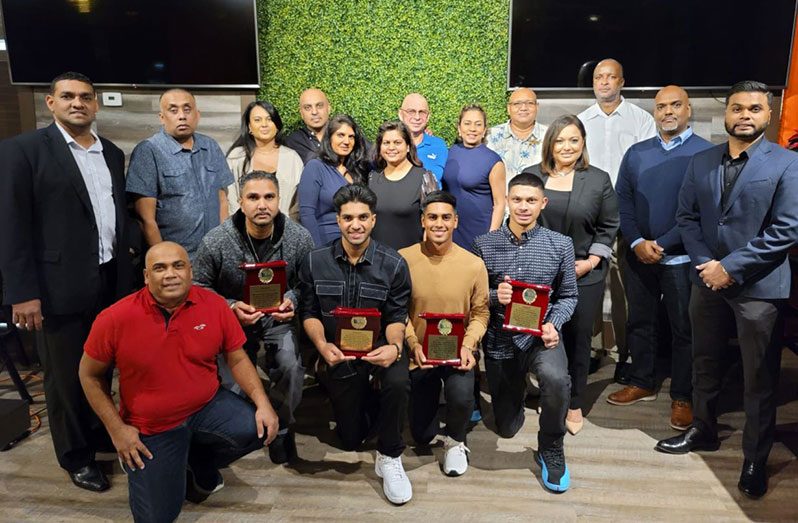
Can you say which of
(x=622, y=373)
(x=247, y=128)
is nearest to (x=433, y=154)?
(x=247, y=128)

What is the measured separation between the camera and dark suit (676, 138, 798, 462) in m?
2.62

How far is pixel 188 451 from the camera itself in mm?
2559

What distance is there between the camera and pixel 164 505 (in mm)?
2414

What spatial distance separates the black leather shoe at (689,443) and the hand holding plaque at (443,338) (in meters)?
1.18

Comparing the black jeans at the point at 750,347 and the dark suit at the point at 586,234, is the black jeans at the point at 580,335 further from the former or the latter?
the black jeans at the point at 750,347

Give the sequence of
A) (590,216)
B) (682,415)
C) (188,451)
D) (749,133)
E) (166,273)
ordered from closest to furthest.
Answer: (166,273), (188,451), (749,133), (590,216), (682,415)

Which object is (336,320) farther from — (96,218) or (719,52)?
(719,52)

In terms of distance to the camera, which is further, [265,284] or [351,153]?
[351,153]

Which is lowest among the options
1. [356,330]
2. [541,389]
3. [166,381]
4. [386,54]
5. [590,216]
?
[541,389]

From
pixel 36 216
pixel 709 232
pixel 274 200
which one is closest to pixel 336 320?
pixel 274 200

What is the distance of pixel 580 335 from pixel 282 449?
1618mm

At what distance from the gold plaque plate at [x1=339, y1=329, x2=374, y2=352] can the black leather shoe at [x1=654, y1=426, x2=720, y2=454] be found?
1.58 m

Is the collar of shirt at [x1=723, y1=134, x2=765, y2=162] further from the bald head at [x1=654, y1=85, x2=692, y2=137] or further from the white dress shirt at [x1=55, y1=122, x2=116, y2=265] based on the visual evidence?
the white dress shirt at [x1=55, y1=122, x2=116, y2=265]

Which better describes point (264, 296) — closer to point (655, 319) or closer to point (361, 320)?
point (361, 320)
